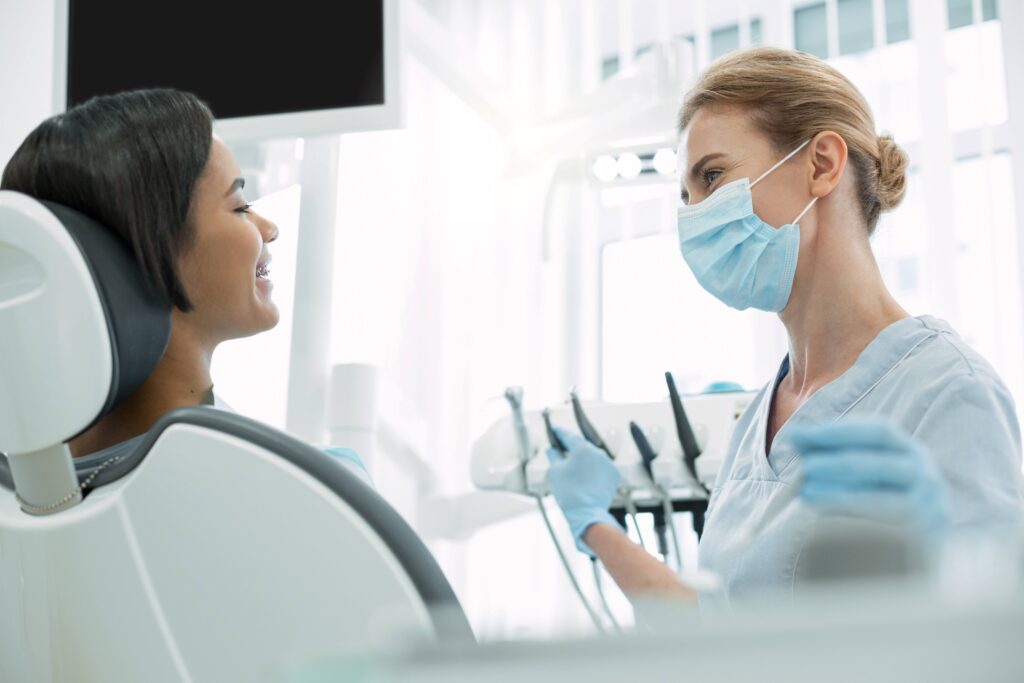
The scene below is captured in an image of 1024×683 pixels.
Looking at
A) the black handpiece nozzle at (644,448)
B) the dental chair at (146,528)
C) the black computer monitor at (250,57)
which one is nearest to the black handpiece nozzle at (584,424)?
the black handpiece nozzle at (644,448)

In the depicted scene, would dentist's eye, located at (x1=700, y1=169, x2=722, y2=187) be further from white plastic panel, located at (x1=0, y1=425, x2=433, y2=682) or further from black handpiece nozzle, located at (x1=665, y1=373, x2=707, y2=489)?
white plastic panel, located at (x1=0, y1=425, x2=433, y2=682)

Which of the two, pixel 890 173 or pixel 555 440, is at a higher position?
pixel 890 173

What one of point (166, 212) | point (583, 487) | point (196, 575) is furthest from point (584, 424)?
point (196, 575)

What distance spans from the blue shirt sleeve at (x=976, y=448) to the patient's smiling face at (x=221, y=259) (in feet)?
2.70

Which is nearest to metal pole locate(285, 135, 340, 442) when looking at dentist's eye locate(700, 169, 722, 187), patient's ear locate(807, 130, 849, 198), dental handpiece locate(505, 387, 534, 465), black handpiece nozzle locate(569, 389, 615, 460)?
dental handpiece locate(505, 387, 534, 465)

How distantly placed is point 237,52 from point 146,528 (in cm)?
160

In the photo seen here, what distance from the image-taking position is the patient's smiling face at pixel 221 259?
126cm

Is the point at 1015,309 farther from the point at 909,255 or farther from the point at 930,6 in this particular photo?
the point at 930,6

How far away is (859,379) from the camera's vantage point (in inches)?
51.9

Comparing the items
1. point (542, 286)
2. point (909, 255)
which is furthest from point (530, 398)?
point (909, 255)

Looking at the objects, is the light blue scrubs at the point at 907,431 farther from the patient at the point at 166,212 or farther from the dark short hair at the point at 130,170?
the dark short hair at the point at 130,170

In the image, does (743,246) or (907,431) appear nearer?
(907,431)

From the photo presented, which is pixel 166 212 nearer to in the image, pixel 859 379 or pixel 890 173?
pixel 859 379

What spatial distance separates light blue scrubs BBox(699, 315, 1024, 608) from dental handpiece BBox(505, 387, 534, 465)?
42 centimetres
